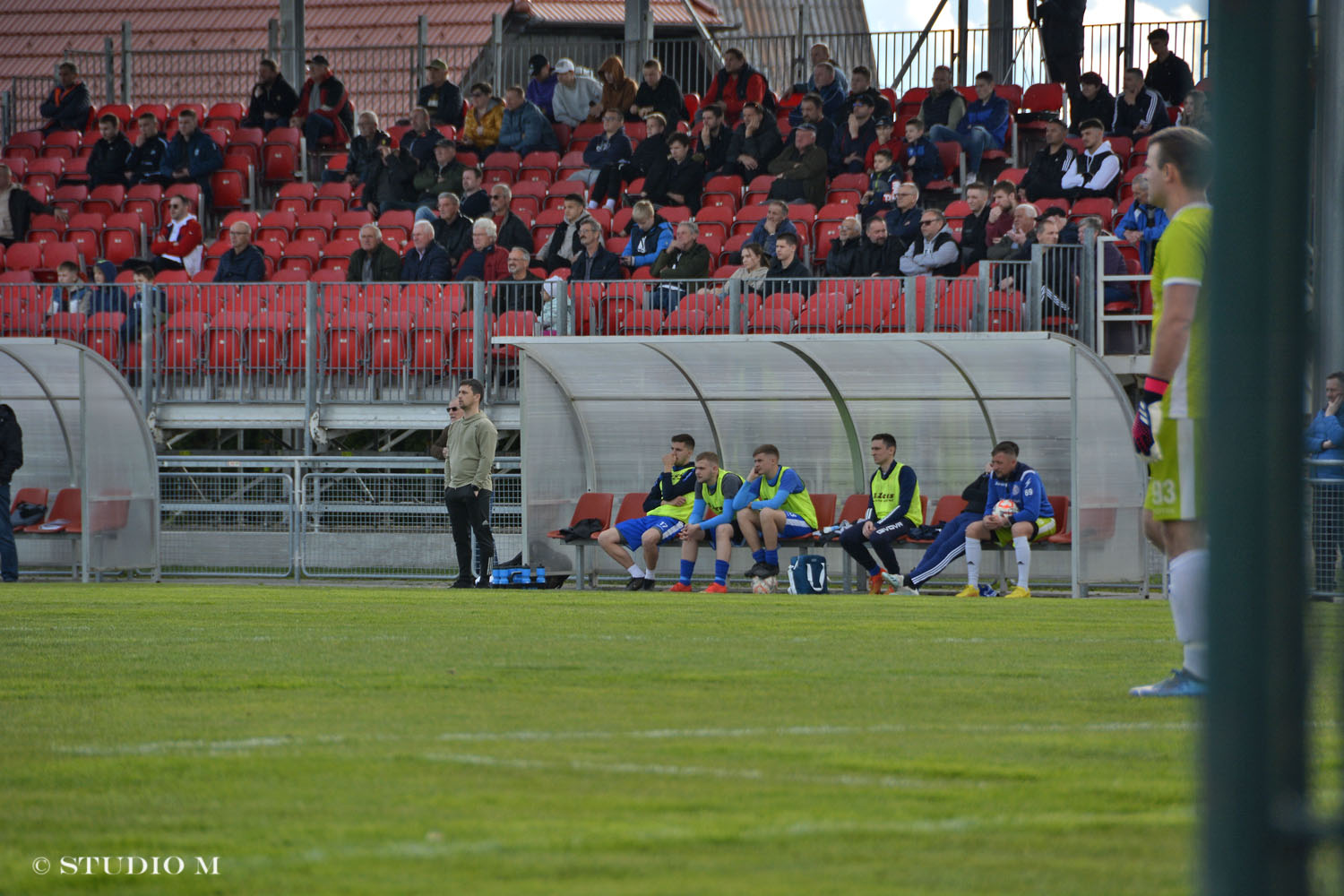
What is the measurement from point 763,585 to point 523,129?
398 inches

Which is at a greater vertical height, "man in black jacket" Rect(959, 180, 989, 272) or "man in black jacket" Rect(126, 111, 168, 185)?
"man in black jacket" Rect(126, 111, 168, 185)

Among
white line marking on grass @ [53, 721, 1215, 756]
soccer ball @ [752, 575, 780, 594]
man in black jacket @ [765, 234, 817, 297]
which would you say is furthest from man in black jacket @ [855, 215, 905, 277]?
white line marking on grass @ [53, 721, 1215, 756]

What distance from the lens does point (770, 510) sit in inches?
644

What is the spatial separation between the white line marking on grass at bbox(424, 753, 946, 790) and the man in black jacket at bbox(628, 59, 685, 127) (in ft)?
63.8

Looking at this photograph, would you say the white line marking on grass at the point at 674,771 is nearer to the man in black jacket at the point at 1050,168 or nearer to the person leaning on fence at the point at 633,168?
the man in black jacket at the point at 1050,168

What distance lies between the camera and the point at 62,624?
36.8ft

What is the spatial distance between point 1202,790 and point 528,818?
2137mm

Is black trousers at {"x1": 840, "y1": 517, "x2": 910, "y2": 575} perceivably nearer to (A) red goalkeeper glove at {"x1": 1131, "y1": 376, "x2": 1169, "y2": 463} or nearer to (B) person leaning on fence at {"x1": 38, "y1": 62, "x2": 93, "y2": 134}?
(A) red goalkeeper glove at {"x1": 1131, "y1": 376, "x2": 1169, "y2": 463}

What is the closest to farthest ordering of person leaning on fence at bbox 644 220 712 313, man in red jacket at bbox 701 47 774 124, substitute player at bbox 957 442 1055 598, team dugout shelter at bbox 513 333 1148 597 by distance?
substitute player at bbox 957 442 1055 598
team dugout shelter at bbox 513 333 1148 597
person leaning on fence at bbox 644 220 712 313
man in red jacket at bbox 701 47 774 124

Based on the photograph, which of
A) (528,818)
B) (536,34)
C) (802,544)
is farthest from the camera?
(536,34)

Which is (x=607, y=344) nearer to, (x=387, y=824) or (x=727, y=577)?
(x=727, y=577)

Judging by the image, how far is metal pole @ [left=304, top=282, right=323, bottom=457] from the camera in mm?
19297

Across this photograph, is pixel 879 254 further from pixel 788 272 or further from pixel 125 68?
pixel 125 68

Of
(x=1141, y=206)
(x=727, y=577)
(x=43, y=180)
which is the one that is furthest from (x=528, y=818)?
(x=43, y=180)
